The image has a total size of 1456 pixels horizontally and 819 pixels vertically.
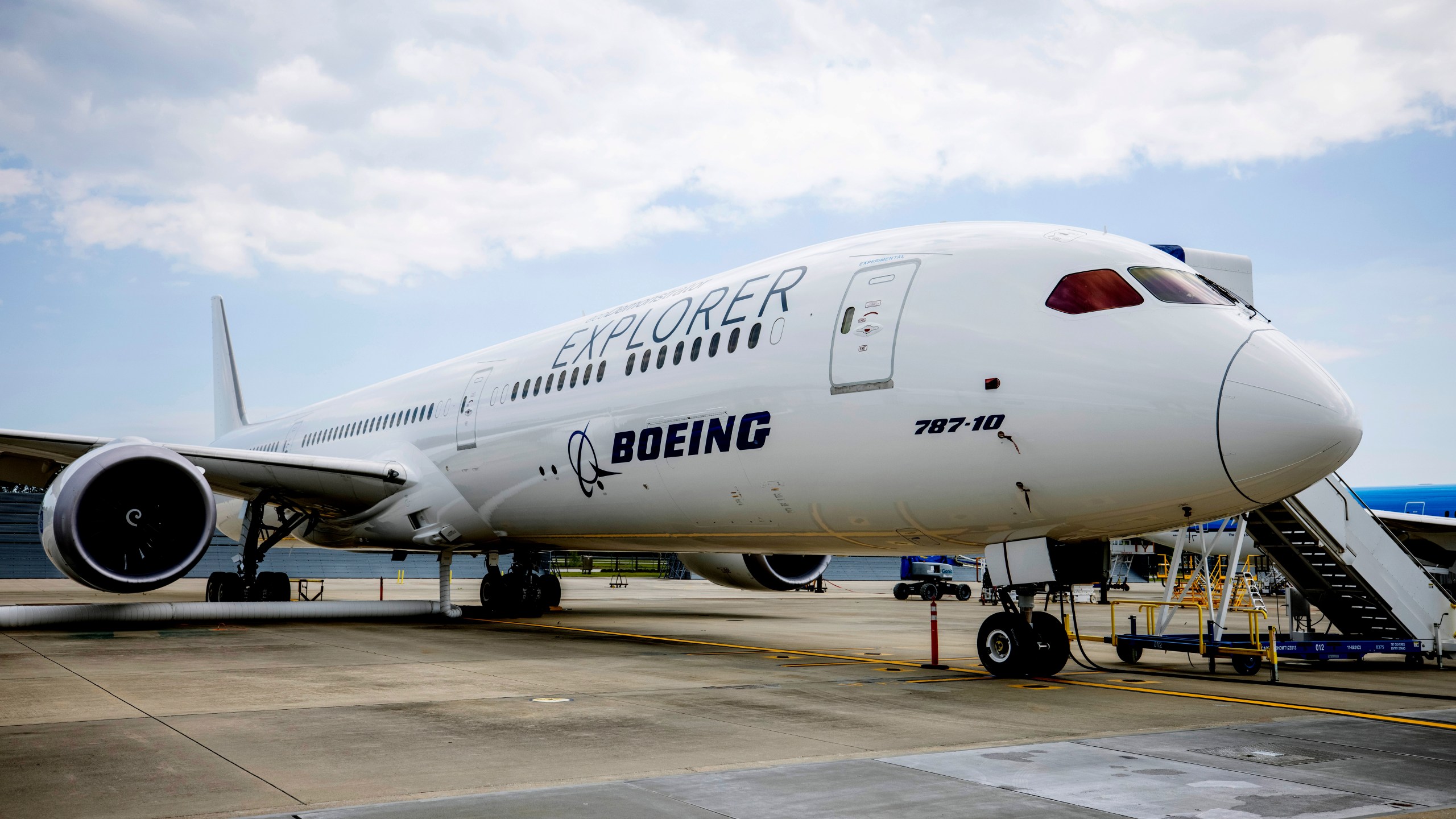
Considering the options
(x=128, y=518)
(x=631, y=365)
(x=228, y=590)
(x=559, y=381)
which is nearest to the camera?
(x=631, y=365)

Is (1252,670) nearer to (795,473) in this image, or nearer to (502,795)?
(795,473)

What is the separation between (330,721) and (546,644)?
5294mm

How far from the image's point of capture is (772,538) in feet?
31.9

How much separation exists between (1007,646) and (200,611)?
387 inches

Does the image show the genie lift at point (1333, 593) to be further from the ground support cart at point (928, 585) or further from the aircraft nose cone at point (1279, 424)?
the ground support cart at point (928, 585)

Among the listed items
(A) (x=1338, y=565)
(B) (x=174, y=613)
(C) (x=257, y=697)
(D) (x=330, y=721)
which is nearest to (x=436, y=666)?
(C) (x=257, y=697)

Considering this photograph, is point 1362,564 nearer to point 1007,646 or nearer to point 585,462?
point 1007,646

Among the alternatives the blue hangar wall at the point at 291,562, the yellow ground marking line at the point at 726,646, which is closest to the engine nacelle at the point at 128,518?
the yellow ground marking line at the point at 726,646

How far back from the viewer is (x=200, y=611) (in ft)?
43.7

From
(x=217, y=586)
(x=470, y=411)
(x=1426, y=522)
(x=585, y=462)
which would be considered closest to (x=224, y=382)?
(x=217, y=586)

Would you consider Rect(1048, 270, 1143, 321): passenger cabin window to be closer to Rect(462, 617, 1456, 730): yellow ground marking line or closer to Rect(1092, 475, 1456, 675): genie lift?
Rect(462, 617, 1456, 730): yellow ground marking line

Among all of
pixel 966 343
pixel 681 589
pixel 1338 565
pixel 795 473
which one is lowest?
pixel 681 589

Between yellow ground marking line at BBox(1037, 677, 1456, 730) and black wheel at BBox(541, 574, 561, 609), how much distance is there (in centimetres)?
1035

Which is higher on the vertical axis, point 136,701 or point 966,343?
point 966,343
